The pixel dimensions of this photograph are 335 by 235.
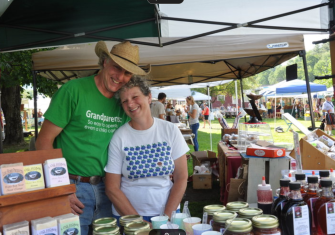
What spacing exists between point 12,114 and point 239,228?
15048 millimetres

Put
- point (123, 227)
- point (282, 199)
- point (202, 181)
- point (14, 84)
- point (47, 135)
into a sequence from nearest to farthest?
point (123, 227) → point (282, 199) → point (47, 135) → point (202, 181) → point (14, 84)

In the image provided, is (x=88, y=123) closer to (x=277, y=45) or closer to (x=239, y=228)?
(x=239, y=228)

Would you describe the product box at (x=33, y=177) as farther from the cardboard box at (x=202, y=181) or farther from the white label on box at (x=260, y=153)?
the cardboard box at (x=202, y=181)

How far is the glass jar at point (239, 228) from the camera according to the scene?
1167 mm

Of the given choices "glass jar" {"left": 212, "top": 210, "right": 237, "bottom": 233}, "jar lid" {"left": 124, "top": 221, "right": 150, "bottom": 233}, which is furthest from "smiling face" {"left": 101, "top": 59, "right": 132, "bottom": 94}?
"glass jar" {"left": 212, "top": 210, "right": 237, "bottom": 233}

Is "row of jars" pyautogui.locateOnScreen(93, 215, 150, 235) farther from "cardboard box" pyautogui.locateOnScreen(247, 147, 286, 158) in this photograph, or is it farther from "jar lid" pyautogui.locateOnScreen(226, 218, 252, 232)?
"cardboard box" pyautogui.locateOnScreen(247, 147, 286, 158)

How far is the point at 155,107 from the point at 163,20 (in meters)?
4.45

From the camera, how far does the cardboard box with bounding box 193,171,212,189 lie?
237 inches

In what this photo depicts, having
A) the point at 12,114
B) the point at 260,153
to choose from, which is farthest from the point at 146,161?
the point at 12,114

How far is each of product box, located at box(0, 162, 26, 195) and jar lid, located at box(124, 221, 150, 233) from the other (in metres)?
0.43

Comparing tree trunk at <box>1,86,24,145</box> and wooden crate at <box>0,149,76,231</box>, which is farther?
tree trunk at <box>1,86,24,145</box>

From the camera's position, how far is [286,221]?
54.9 inches

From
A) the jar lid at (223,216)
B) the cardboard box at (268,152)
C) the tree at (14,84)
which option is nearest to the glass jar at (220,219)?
the jar lid at (223,216)

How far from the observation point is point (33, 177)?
1245 millimetres
